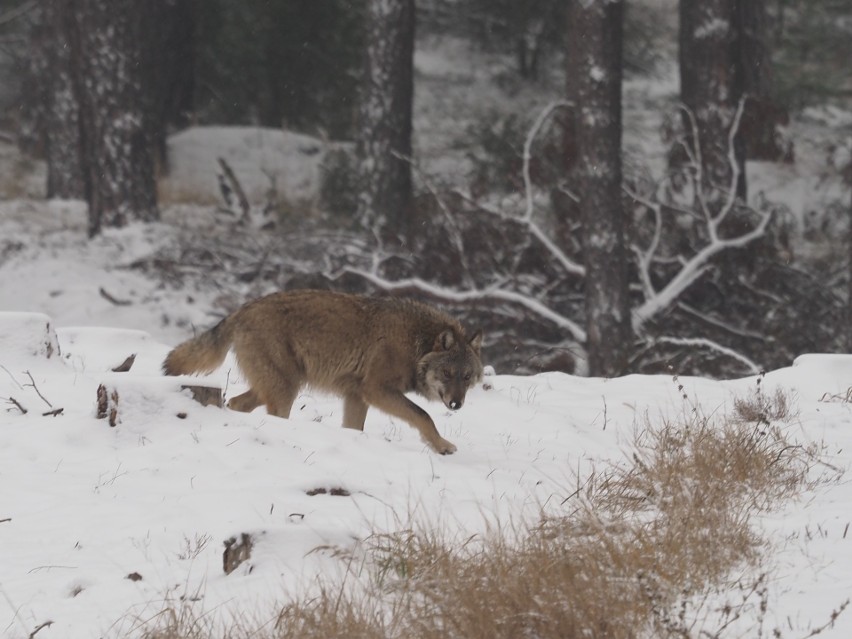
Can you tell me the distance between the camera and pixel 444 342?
307 inches

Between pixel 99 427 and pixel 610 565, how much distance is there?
137 inches

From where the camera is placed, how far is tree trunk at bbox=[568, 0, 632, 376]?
12406 millimetres

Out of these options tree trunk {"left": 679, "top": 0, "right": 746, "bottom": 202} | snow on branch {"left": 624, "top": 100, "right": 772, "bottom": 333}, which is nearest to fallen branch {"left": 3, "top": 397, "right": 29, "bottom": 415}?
snow on branch {"left": 624, "top": 100, "right": 772, "bottom": 333}

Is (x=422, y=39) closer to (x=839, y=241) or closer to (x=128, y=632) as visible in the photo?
(x=839, y=241)

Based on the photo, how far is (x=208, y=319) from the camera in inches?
582

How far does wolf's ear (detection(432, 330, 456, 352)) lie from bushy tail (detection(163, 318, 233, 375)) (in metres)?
1.48

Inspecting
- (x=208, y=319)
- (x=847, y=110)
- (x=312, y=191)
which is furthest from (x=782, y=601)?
(x=847, y=110)

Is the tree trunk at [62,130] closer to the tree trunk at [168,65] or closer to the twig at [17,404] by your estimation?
the tree trunk at [168,65]

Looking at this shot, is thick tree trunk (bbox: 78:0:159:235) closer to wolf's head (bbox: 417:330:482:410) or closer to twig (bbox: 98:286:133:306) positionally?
twig (bbox: 98:286:133:306)

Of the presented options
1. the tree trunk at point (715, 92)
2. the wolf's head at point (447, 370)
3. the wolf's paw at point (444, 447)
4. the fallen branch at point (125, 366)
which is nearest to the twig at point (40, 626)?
the wolf's paw at point (444, 447)

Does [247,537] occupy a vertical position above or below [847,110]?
below

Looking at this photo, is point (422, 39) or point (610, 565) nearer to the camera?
point (610, 565)

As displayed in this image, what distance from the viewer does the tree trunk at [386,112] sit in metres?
16.6

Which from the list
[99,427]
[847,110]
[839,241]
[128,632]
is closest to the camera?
[128,632]
